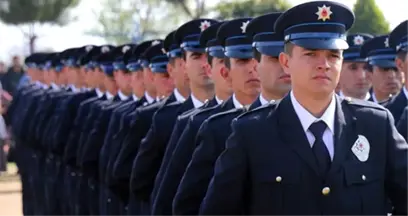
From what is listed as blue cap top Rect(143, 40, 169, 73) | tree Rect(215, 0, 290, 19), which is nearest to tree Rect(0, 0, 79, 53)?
tree Rect(215, 0, 290, 19)

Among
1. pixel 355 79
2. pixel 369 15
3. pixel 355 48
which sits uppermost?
pixel 369 15

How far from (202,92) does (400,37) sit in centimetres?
120

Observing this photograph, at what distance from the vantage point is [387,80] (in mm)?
6449

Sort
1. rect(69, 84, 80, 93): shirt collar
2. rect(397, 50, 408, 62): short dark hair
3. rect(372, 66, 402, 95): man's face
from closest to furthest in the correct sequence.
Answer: rect(397, 50, 408, 62): short dark hair → rect(372, 66, 402, 95): man's face → rect(69, 84, 80, 93): shirt collar

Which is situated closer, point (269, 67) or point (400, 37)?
point (269, 67)

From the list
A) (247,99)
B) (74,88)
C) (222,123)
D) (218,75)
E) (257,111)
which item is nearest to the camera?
(257,111)

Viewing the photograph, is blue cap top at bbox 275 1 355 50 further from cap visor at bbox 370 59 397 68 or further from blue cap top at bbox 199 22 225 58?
cap visor at bbox 370 59 397 68

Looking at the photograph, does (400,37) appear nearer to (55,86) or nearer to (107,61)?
(107,61)

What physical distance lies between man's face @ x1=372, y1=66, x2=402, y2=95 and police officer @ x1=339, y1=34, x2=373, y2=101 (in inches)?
10.0

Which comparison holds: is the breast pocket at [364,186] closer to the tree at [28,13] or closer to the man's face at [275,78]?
the man's face at [275,78]

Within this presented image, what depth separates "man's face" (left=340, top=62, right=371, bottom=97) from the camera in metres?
6.83

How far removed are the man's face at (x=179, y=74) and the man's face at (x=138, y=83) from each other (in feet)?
4.80

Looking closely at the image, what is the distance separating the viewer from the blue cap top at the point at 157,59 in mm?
7191

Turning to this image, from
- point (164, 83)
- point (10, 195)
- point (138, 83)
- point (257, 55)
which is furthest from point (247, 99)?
point (10, 195)
